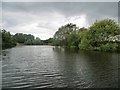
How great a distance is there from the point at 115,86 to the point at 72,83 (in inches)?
129

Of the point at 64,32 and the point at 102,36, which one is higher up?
the point at 64,32

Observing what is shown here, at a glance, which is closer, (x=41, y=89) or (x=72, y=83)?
(x=41, y=89)

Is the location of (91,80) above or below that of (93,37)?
below

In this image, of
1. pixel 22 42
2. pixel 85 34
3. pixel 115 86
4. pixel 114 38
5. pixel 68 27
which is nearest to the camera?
pixel 115 86

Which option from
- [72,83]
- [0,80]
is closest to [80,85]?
[72,83]

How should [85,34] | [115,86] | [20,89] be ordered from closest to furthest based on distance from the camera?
[20,89]
[115,86]
[85,34]

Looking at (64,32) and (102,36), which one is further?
(64,32)

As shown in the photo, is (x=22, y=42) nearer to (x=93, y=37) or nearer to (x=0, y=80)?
(x=93, y=37)

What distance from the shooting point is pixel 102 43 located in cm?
6731

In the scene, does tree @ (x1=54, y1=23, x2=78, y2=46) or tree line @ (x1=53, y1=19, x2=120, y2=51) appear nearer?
tree line @ (x1=53, y1=19, x2=120, y2=51)

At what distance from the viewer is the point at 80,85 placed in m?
15.5

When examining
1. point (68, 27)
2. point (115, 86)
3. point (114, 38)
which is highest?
point (68, 27)

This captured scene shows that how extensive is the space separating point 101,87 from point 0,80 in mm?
8061

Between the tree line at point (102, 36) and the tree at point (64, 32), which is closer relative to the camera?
the tree line at point (102, 36)
